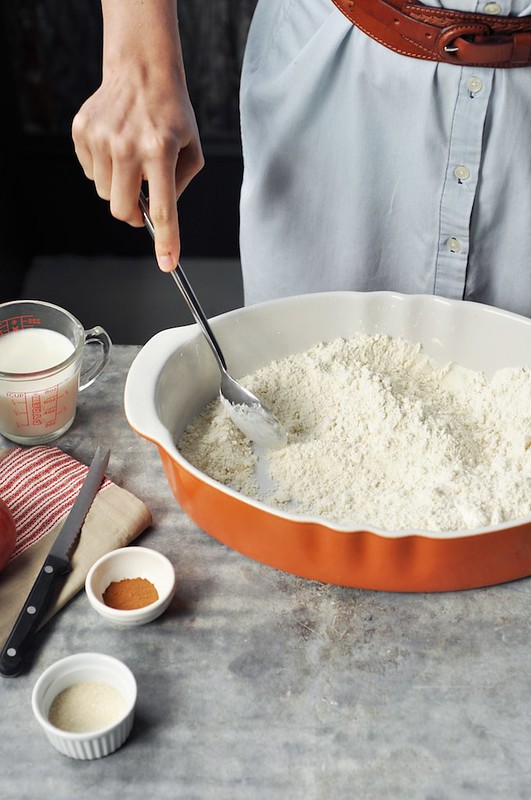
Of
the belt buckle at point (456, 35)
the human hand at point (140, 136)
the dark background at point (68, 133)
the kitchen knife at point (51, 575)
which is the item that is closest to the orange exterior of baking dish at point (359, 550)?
the kitchen knife at point (51, 575)

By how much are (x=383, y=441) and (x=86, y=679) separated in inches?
15.6

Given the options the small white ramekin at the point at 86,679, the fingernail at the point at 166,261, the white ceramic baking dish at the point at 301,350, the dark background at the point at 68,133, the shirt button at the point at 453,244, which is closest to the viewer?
the small white ramekin at the point at 86,679

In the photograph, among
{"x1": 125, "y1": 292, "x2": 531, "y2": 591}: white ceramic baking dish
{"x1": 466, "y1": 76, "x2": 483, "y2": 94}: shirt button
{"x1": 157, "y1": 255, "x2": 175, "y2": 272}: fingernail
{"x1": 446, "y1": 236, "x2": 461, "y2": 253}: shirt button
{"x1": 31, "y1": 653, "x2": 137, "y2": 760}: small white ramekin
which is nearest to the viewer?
{"x1": 31, "y1": 653, "x2": 137, "y2": 760}: small white ramekin

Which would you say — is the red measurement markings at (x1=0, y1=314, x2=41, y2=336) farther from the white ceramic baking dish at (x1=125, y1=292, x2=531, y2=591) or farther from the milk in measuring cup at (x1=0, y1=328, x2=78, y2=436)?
the white ceramic baking dish at (x1=125, y1=292, x2=531, y2=591)

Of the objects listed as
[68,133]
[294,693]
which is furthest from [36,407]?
[68,133]

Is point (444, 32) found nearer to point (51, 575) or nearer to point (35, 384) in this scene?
point (35, 384)

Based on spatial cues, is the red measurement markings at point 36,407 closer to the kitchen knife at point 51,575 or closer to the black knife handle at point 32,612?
the kitchen knife at point 51,575

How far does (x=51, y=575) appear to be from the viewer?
88 centimetres

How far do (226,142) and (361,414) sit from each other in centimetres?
170

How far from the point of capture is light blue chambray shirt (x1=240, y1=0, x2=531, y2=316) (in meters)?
1.07

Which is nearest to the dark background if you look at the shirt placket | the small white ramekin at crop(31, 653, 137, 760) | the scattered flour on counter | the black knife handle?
the shirt placket

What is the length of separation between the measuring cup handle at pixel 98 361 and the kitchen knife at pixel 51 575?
16 cm

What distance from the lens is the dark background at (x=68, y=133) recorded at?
2.36 m

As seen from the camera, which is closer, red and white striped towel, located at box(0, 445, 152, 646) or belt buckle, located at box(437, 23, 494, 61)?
red and white striped towel, located at box(0, 445, 152, 646)
